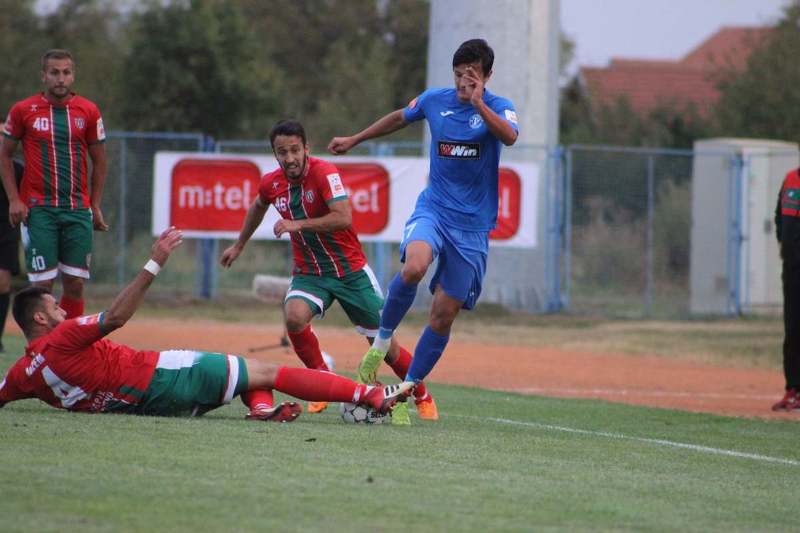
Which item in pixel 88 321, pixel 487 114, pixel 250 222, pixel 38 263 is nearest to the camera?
pixel 88 321

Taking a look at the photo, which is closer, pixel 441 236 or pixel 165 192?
pixel 441 236

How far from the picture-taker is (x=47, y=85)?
11.2m

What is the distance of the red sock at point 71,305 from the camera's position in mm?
11617

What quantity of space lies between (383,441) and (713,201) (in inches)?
742

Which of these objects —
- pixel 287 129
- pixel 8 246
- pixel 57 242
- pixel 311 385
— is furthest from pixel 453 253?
pixel 8 246

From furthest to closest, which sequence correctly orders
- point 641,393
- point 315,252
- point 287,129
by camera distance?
point 641,393, point 315,252, point 287,129

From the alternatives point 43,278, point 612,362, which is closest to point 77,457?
point 43,278

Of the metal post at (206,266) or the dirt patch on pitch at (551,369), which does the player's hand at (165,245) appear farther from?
the metal post at (206,266)

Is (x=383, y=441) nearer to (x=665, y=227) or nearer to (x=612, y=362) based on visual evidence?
(x=612, y=362)

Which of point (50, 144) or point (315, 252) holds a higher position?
point (50, 144)

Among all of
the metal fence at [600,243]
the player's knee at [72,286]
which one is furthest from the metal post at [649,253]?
the player's knee at [72,286]

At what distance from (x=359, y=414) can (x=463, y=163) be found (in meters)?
1.78

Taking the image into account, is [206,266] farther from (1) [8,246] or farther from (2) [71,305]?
(2) [71,305]

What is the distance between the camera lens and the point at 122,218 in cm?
2406
